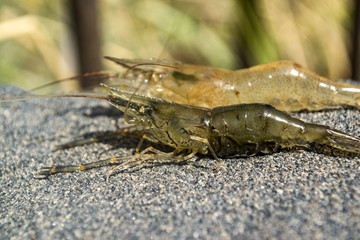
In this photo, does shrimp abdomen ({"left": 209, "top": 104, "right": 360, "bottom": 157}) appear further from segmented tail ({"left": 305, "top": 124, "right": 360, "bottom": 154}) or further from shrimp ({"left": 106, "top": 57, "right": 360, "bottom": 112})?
shrimp ({"left": 106, "top": 57, "right": 360, "bottom": 112})

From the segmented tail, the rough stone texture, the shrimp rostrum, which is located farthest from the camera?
the shrimp rostrum

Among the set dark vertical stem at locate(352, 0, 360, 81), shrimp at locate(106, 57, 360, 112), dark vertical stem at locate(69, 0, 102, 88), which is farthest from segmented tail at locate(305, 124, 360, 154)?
dark vertical stem at locate(69, 0, 102, 88)

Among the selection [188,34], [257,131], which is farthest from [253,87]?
[188,34]

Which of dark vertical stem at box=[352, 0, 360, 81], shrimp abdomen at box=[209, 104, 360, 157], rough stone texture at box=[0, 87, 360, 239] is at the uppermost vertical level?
dark vertical stem at box=[352, 0, 360, 81]

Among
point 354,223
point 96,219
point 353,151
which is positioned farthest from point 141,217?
point 353,151

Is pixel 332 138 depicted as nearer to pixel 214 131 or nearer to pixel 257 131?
pixel 257 131

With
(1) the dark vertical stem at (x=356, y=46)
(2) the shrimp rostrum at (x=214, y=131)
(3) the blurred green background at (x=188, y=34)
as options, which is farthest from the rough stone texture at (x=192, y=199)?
(3) the blurred green background at (x=188, y=34)
